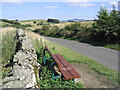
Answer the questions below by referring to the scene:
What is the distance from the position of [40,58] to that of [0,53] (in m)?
2.13

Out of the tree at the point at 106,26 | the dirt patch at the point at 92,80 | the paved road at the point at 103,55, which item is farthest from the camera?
the tree at the point at 106,26

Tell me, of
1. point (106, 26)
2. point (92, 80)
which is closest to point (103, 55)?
point (92, 80)

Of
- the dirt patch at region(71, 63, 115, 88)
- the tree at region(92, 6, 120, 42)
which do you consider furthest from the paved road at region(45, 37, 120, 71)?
the tree at region(92, 6, 120, 42)

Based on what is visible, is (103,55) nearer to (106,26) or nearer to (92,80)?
(92,80)

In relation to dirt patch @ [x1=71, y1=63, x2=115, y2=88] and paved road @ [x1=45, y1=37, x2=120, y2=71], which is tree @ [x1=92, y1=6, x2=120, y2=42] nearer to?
paved road @ [x1=45, y1=37, x2=120, y2=71]

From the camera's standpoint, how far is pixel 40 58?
6871 mm

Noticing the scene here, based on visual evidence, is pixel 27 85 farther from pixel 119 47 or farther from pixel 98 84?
pixel 119 47

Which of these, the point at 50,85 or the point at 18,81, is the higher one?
the point at 18,81

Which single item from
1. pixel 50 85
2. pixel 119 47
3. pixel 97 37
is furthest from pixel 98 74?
pixel 97 37

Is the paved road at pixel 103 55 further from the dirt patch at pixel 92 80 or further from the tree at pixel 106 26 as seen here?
the tree at pixel 106 26

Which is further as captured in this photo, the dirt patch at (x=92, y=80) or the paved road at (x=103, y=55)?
the paved road at (x=103, y=55)

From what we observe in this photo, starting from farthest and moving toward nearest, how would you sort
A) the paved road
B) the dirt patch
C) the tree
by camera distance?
the tree < the paved road < the dirt patch

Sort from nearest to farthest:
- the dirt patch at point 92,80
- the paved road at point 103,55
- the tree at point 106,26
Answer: the dirt patch at point 92,80 → the paved road at point 103,55 → the tree at point 106,26

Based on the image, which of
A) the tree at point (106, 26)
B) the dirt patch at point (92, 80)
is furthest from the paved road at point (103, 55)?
the tree at point (106, 26)
